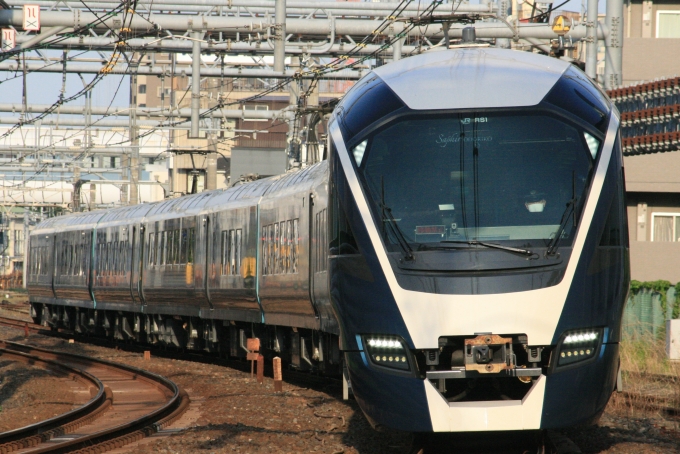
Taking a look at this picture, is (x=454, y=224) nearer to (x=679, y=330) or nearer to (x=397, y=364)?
(x=397, y=364)

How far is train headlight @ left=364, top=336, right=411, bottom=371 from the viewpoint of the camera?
731 cm

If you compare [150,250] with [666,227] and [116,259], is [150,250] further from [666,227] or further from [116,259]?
[666,227]

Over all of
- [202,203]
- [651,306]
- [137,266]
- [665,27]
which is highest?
[665,27]

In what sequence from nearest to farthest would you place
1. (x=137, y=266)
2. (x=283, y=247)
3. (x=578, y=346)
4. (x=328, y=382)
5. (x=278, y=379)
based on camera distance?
1. (x=578, y=346)
2. (x=278, y=379)
3. (x=328, y=382)
4. (x=283, y=247)
5. (x=137, y=266)

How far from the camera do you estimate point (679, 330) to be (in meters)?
15.8

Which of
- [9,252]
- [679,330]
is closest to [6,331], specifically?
[679,330]

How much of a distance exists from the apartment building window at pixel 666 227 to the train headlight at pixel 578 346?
70.2 ft

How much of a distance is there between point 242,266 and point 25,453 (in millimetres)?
9252

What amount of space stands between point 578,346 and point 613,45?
40.2 ft

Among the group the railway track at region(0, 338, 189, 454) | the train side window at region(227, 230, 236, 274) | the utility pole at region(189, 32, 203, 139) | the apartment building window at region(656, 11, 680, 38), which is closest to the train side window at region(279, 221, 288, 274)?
the railway track at region(0, 338, 189, 454)

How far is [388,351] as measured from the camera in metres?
7.43

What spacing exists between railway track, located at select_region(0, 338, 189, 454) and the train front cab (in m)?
3.79

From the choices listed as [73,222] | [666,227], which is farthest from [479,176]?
[73,222]

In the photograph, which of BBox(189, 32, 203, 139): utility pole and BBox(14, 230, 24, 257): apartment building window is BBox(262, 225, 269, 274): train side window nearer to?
BBox(189, 32, 203, 139): utility pole
